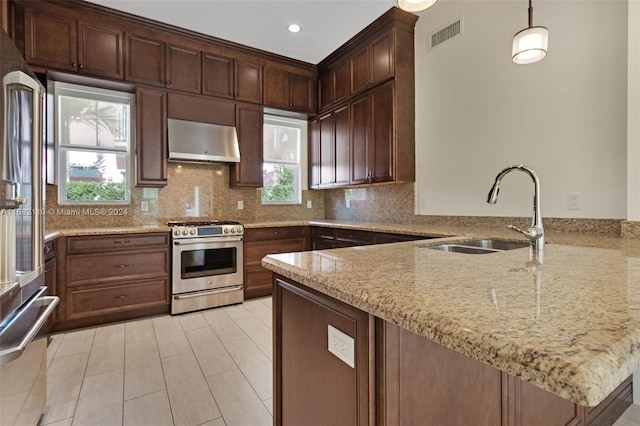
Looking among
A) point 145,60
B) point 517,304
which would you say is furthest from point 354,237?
point 145,60

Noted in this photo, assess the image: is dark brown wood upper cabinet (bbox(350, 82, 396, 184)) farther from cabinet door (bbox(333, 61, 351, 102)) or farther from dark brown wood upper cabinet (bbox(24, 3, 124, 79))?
dark brown wood upper cabinet (bbox(24, 3, 124, 79))

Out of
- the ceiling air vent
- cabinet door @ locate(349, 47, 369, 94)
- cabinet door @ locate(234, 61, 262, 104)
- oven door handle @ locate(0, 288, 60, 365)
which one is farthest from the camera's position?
cabinet door @ locate(234, 61, 262, 104)

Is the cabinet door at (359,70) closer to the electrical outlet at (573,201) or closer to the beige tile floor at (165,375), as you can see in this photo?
the electrical outlet at (573,201)

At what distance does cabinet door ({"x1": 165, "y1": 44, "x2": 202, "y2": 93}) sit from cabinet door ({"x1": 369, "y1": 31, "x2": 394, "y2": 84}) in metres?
1.96

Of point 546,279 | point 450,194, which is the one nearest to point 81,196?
point 450,194

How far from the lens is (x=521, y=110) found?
8.42ft

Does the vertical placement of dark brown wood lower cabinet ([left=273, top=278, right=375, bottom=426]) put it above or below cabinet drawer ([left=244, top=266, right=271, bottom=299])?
above

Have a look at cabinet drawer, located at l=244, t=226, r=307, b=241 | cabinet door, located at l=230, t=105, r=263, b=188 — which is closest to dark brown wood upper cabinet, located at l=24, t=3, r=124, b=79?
cabinet door, located at l=230, t=105, r=263, b=188

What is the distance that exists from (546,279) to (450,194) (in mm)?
2429

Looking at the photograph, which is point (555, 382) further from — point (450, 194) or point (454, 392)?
point (450, 194)

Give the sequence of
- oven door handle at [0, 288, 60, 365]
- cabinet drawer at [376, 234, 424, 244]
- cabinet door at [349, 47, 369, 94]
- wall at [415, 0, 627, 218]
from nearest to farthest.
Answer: oven door handle at [0, 288, 60, 365] < wall at [415, 0, 627, 218] < cabinet drawer at [376, 234, 424, 244] < cabinet door at [349, 47, 369, 94]

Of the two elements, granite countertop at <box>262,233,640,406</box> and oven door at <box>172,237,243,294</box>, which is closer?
granite countertop at <box>262,233,640,406</box>

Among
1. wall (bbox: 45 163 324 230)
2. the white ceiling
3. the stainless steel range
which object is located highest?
the white ceiling

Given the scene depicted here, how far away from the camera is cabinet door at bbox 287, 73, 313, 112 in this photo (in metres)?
4.28
